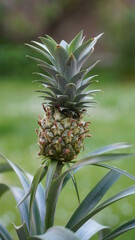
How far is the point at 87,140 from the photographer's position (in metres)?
5.48

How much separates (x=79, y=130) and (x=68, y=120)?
6 cm

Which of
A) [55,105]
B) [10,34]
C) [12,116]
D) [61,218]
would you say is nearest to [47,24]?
[10,34]

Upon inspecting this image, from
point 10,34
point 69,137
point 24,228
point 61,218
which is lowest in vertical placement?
point 61,218

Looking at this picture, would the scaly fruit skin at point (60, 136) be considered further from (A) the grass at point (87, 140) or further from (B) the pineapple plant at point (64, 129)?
(A) the grass at point (87, 140)

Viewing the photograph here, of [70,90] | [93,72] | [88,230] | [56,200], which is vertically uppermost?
[93,72]

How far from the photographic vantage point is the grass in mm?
3561

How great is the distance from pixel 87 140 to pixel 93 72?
5.32 metres

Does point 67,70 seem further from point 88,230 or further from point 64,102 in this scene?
point 88,230

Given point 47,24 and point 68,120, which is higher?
point 47,24


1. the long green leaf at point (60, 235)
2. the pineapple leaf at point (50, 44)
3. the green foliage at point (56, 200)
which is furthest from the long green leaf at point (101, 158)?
the pineapple leaf at point (50, 44)

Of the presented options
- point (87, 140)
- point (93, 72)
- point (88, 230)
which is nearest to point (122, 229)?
point (88, 230)

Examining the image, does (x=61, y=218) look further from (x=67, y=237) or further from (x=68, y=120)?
(x=67, y=237)

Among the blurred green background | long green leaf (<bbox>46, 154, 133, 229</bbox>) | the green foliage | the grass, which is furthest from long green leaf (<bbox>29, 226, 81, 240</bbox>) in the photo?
the blurred green background

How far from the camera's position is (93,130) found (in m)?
5.92
